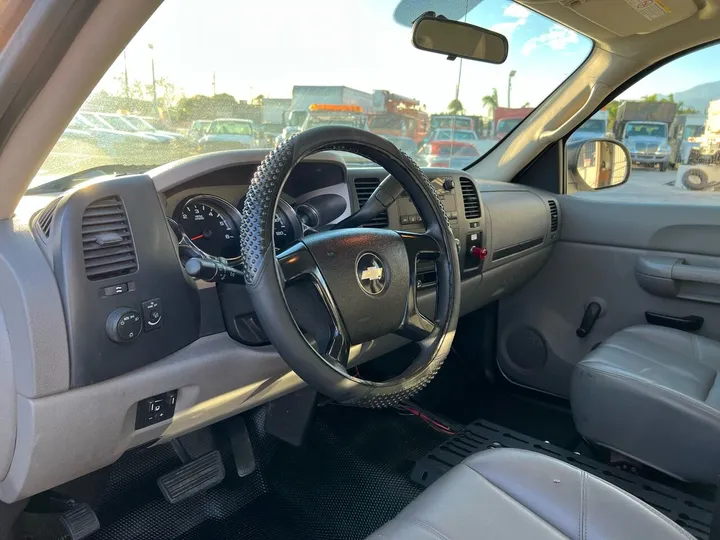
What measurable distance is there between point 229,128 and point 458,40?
0.88 meters

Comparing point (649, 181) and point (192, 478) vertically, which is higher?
point (649, 181)

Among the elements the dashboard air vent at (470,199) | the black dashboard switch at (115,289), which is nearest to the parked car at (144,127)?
the black dashboard switch at (115,289)

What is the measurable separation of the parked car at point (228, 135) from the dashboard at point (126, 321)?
0.09 m

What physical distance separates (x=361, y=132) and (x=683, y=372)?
145 cm

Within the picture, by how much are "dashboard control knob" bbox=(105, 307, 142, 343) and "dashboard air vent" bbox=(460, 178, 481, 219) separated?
143 centimetres

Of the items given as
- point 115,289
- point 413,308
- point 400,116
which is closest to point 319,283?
point 413,308

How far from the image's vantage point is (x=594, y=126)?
9.69 feet

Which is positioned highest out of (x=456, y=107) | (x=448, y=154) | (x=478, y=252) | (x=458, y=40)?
(x=458, y=40)

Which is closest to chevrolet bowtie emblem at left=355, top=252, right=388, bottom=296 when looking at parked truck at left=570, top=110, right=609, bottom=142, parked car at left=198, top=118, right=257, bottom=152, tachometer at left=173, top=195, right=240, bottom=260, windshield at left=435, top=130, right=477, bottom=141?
tachometer at left=173, top=195, right=240, bottom=260

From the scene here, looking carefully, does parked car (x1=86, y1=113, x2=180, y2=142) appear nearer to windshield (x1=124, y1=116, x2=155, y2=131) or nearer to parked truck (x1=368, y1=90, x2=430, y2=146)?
windshield (x1=124, y1=116, x2=155, y2=131)

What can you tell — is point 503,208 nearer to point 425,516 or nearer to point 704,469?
point 704,469

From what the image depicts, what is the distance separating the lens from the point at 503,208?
2586 mm

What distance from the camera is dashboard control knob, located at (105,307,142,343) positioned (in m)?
1.22

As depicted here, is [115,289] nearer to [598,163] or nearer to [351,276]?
[351,276]
